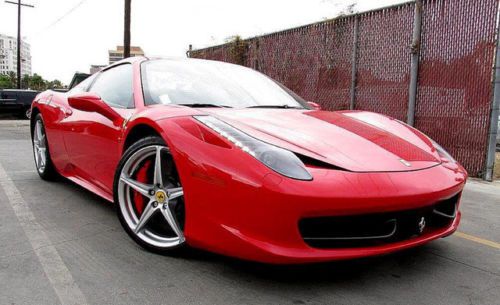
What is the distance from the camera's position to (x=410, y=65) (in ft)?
21.9

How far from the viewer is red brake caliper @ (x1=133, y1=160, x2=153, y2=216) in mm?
2584

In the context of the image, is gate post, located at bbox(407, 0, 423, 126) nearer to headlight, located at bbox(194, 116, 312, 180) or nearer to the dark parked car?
headlight, located at bbox(194, 116, 312, 180)

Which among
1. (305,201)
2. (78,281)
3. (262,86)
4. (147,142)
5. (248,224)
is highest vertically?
(262,86)

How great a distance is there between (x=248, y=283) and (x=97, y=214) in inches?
63.6

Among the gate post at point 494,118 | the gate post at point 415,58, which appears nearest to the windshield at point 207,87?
the gate post at point 494,118

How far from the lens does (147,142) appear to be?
246 centimetres

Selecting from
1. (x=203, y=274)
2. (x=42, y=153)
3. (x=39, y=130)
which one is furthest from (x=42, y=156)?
(x=203, y=274)

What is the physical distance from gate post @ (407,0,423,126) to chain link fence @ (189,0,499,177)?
2cm

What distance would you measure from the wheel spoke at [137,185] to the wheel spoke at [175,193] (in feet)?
0.63

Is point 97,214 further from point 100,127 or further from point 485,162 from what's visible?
point 485,162

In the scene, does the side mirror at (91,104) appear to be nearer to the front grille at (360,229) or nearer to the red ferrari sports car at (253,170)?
the red ferrari sports car at (253,170)

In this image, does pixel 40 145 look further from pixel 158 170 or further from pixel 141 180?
pixel 158 170

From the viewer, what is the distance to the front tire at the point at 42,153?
4.29 metres

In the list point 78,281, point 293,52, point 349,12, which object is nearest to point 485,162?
point 349,12
